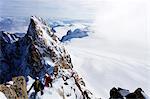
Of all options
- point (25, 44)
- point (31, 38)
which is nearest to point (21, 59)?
point (25, 44)

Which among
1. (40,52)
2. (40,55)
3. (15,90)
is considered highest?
(15,90)

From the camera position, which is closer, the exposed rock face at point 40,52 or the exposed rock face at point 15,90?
the exposed rock face at point 15,90

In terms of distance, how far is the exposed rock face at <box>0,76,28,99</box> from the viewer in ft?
110

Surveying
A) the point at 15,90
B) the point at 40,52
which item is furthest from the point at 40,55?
the point at 15,90

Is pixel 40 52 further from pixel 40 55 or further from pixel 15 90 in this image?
pixel 15 90

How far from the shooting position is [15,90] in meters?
35.7

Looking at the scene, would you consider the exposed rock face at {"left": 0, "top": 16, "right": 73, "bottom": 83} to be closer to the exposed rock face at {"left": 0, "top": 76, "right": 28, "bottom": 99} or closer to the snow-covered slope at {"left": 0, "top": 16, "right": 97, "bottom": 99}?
the snow-covered slope at {"left": 0, "top": 16, "right": 97, "bottom": 99}

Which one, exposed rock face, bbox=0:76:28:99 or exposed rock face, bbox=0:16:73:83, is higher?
exposed rock face, bbox=0:76:28:99

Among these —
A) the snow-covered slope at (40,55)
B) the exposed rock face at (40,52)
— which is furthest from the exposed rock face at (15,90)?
the exposed rock face at (40,52)

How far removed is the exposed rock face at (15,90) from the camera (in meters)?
33.5

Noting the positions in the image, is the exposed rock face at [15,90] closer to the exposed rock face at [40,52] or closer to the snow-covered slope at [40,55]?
the snow-covered slope at [40,55]

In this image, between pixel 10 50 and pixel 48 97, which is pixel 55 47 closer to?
pixel 10 50

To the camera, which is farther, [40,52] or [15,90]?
[40,52]

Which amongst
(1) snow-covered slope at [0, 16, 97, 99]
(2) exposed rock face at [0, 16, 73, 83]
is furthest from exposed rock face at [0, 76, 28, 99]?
(2) exposed rock face at [0, 16, 73, 83]
